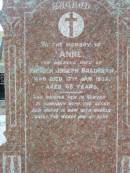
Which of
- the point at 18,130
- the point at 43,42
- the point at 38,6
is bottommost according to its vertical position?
the point at 18,130

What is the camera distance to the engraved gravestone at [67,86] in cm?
556

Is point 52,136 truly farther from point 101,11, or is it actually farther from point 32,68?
point 101,11

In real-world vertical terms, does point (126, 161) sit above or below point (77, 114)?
below

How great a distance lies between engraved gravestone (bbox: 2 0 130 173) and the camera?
5.56m

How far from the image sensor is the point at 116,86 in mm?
5625

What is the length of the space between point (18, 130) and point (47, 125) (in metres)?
0.32

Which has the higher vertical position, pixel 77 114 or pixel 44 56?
pixel 44 56

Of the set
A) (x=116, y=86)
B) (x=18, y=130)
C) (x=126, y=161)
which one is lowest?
(x=126, y=161)

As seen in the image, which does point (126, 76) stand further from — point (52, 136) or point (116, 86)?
point (52, 136)

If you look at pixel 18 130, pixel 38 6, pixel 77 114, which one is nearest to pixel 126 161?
pixel 77 114

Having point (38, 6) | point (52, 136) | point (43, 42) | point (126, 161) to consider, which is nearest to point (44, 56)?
point (43, 42)

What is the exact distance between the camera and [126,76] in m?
5.62

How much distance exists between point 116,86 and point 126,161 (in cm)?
84

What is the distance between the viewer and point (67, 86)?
561 centimetres
